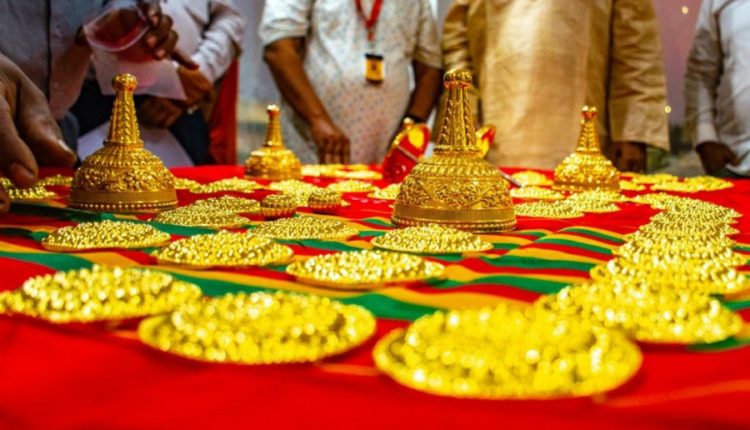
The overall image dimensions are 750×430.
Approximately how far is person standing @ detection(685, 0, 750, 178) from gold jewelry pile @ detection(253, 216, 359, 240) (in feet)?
9.06

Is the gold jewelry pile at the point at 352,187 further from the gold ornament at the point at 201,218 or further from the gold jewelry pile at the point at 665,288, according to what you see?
the gold jewelry pile at the point at 665,288

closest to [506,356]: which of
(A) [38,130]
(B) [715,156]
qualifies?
(A) [38,130]

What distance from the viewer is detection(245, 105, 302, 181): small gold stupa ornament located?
2080mm

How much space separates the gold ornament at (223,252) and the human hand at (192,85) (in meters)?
2.70

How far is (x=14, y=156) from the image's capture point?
1132 mm

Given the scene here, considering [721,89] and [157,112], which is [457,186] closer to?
[157,112]

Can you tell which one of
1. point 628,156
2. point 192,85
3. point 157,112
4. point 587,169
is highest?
point 192,85

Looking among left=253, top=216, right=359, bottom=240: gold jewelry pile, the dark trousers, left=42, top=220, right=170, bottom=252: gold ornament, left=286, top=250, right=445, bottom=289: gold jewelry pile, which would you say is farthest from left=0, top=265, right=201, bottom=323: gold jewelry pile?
the dark trousers

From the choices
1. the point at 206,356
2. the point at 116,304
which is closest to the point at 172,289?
the point at 116,304

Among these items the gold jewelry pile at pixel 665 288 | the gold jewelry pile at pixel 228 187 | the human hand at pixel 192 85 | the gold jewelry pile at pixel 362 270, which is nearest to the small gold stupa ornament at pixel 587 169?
the gold jewelry pile at pixel 665 288

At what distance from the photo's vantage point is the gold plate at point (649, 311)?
57 centimetres

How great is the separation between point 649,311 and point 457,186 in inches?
21.8

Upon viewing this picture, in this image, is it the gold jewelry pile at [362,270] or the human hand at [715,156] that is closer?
the gold jewelry pile at [362,270]

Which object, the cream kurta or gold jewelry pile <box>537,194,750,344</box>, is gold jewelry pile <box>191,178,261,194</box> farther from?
the cream kurta
